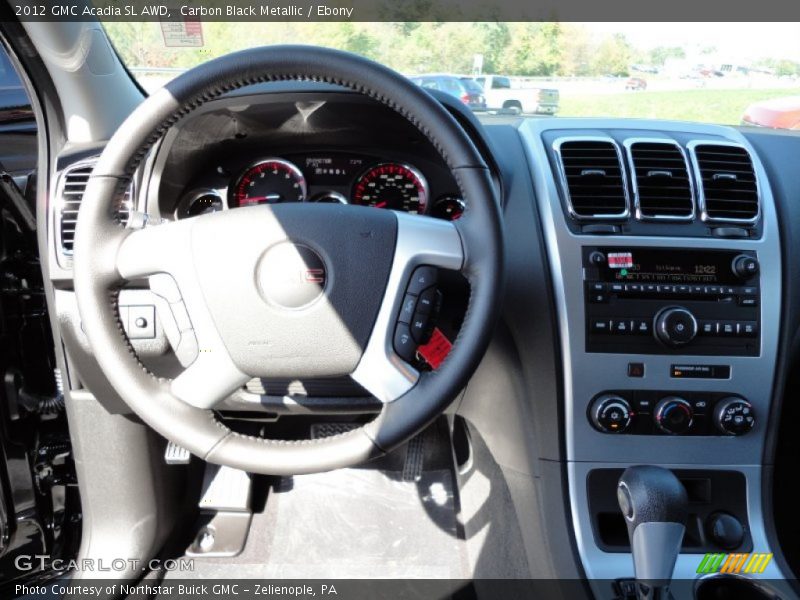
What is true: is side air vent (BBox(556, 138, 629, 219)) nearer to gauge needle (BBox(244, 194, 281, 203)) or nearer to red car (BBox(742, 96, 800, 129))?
red car (BBox(742, 96, 800, 129))

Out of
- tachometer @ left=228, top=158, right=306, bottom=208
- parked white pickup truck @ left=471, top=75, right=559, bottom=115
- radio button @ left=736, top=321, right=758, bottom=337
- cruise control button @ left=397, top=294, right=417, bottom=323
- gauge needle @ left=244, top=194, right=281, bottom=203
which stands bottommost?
radio button @ left=736, top=321, right=758, bottom=337

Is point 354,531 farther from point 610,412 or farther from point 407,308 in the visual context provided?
point 407,308

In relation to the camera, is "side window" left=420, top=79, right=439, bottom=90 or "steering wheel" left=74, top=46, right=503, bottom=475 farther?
"side window" left=420, top=79, right=439, bottom=90

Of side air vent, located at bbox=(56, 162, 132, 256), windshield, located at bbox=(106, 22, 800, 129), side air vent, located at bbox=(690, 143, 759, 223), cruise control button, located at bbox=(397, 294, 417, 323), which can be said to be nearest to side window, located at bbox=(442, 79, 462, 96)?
windshield, located at bbox=(106, 22, 800, 129)

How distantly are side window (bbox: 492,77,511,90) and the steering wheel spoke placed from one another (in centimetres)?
55

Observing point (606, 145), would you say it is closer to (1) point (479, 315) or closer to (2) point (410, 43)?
(2) point (410, 43)

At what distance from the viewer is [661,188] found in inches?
62.9

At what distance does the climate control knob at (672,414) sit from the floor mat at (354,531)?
32.9 inches

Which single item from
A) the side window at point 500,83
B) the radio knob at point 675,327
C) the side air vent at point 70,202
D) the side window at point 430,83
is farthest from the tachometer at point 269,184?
the radio knob at point 675,327

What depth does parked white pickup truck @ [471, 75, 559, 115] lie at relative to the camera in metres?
1.57

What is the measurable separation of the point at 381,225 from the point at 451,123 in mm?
215

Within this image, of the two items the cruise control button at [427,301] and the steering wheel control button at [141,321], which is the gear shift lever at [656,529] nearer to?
the cruise control button at [427,301]

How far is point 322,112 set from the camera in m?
1.44

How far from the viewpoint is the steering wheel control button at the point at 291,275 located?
1.19 metres
